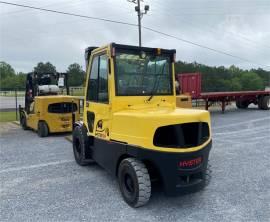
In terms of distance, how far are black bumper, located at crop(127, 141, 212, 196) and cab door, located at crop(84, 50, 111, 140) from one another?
1112 mm

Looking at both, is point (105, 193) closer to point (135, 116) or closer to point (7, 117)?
point (135, 116)

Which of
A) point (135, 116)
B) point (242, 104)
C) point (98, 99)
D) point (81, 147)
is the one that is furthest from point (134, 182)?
point (242, 104)

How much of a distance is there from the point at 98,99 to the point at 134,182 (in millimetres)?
1863

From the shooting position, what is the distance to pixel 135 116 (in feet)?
15.2

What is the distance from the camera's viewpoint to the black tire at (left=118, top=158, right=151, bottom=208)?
4562 mm

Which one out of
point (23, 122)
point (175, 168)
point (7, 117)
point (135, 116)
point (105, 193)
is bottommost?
point (105, 193)

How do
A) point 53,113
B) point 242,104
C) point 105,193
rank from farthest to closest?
point 242,104 < point 53,113 < point 105,193

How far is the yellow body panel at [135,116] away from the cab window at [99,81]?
4.7 inches

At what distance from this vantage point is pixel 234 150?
8.68 meters

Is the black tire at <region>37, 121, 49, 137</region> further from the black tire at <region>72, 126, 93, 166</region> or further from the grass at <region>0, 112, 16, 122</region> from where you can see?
the grass at <region>0, 112, 16, 122</region>

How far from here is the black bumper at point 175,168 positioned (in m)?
4.45

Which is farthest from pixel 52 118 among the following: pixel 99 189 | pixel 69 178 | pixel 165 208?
pixel 165 208

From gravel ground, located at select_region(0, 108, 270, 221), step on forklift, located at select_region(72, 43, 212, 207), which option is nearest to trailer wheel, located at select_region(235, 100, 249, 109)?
gravel ground, located at select_region(0, 108, 270, 221)

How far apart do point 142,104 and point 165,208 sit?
5.74 ft
